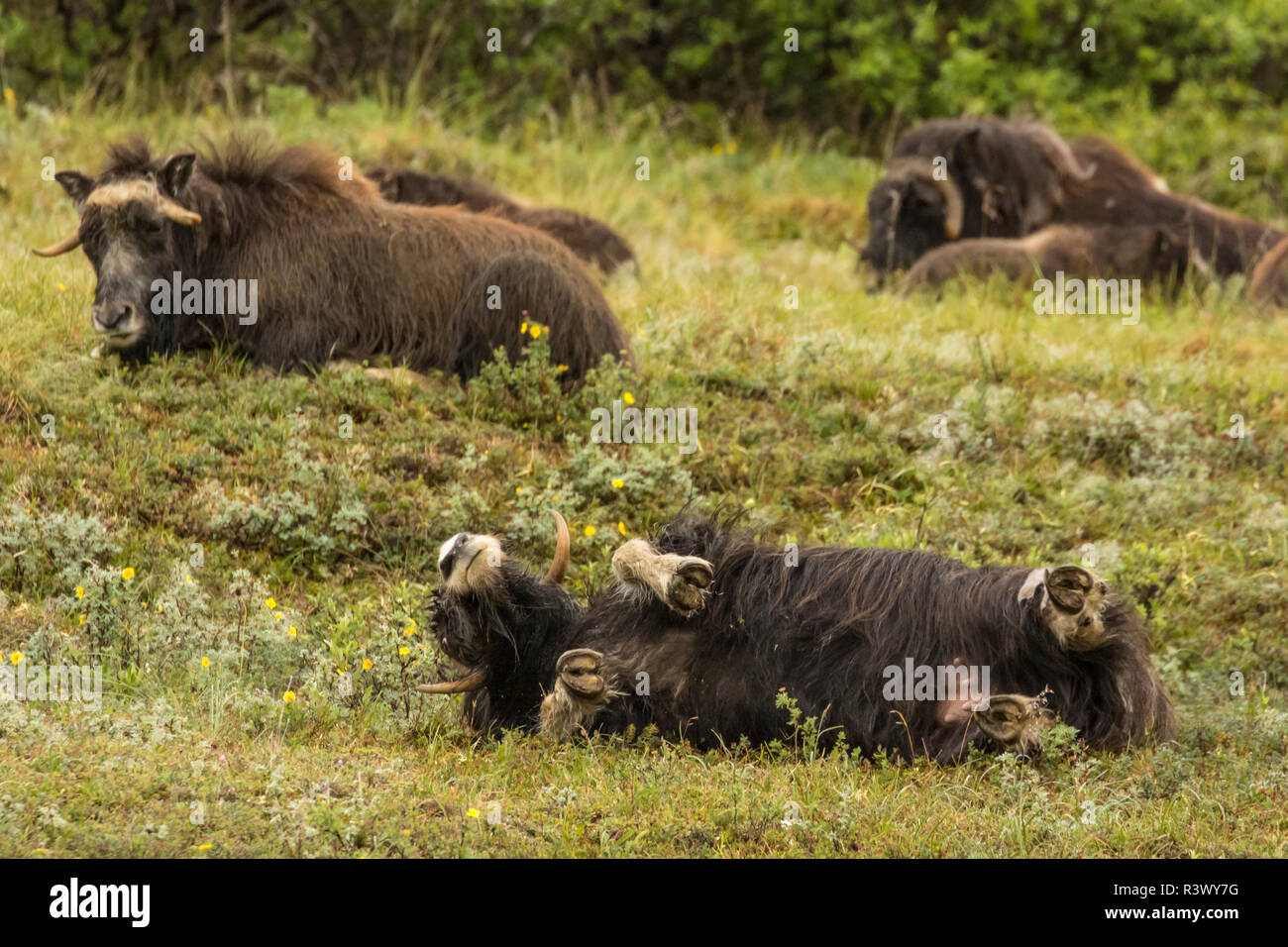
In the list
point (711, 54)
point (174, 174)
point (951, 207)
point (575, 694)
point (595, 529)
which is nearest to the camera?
point (575, 694)

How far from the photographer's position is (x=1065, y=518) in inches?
352

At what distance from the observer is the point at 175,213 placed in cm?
902

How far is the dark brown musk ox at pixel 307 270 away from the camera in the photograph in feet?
29.7

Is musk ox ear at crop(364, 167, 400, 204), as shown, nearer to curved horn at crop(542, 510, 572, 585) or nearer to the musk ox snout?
the musk ox snout

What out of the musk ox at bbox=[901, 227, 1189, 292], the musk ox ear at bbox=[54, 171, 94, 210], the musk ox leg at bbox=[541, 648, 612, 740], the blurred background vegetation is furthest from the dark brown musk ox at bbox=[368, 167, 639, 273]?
the musk ox leg at bbox=[541, 648, 612, 740]

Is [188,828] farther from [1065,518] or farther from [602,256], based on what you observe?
[602,256]

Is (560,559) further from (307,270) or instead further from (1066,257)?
(1066,257)

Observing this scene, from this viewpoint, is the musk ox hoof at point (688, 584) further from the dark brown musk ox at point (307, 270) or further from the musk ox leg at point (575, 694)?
the dark brown musk ox at point (307, 270)

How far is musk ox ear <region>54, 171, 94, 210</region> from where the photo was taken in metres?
9.13

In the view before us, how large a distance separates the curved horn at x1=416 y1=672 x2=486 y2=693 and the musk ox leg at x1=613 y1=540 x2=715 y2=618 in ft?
2.02

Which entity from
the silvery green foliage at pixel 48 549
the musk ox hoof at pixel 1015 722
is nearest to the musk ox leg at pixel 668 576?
the musk ox hoof at pixel 1015 722

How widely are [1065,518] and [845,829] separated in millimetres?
4465

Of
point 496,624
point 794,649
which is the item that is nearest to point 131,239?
point 496,624

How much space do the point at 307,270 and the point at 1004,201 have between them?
743 cm
